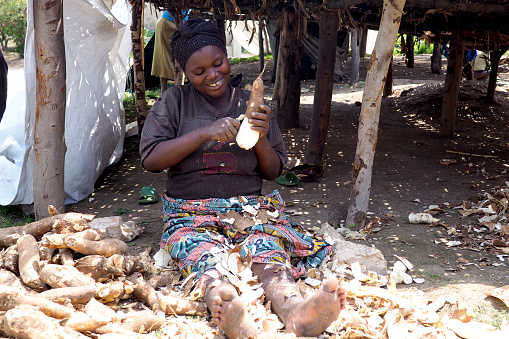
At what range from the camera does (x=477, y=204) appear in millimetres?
3861

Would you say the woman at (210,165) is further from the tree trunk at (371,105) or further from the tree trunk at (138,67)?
the tree trunk at (138,67)

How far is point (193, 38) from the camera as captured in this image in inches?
97.2

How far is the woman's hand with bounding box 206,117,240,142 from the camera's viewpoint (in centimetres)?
222

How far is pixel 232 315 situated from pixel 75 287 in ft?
2.36

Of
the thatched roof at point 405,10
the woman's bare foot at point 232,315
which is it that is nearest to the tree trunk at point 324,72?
the thatched roof at point 405,10

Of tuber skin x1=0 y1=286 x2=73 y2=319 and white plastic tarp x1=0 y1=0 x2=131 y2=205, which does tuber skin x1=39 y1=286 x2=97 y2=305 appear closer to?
tuber skin x1=0 y1=286 x2=73 y2=319

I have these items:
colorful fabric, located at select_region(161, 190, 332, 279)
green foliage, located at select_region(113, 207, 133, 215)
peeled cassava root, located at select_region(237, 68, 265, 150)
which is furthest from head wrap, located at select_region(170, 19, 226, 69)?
green foliage, located at select_region(113, 207, 133, 215)

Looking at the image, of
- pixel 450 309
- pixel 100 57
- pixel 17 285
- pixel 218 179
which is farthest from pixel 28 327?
pixel 100 57

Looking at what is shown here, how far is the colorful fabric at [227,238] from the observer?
223 cm

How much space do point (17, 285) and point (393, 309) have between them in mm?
1613

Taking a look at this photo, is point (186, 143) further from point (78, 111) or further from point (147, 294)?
point (78, 111)

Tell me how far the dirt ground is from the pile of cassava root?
59 centimetres

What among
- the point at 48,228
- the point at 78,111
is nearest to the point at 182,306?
the point at 48,228

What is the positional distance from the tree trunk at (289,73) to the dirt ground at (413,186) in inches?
10.0
